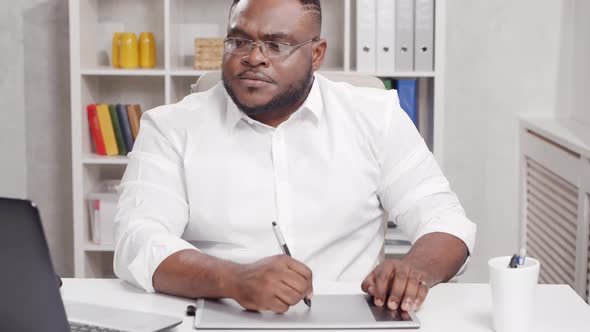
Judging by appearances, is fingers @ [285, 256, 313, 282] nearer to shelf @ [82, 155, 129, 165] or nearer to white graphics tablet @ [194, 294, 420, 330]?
white graphics tablet @ [194, 294, 420, 330]

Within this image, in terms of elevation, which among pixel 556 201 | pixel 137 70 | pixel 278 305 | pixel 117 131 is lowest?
pixel 556 201

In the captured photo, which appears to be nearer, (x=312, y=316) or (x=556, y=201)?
(x=312, y=316)

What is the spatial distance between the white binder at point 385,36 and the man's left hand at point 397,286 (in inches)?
74.3

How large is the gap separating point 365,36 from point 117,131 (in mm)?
998

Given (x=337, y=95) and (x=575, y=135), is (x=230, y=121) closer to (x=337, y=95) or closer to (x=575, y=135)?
(x=337, y=95)

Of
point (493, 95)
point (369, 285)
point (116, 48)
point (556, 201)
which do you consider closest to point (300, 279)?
point (369, 285)

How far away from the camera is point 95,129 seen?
3473mm

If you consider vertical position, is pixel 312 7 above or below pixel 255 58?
above

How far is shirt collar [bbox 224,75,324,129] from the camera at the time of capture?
1.92m

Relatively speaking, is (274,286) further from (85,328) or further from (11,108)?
(11,108)

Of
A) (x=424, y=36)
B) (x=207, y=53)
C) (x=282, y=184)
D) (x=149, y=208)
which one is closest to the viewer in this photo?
(x=149, y=208)

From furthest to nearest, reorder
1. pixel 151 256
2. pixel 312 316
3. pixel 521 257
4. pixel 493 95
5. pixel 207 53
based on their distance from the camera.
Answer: pixel 493 95 < pixel 207 53 < pixel 151 256 < pixel 312 316 < pixel 521 257

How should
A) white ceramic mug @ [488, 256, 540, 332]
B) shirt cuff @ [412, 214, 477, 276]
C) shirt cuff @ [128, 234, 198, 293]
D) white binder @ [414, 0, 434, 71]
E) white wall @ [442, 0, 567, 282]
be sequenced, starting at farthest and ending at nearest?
white wall @ [442, 0, 567, 282] < white binder @ [414, 0, 434, 71] < shirt cuff @ [412, 214, 477, 276] < shirt cuff @ [128, 234, 198, 293] < white ceramic mug @ [488, 256, 540, 332]

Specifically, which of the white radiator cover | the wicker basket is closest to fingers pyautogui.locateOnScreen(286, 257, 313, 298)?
the white radiator cover
